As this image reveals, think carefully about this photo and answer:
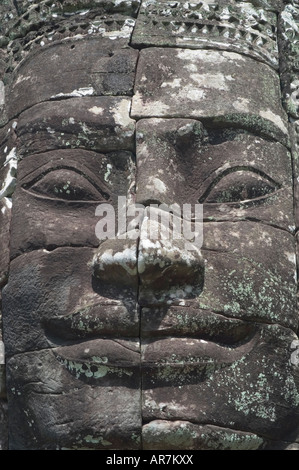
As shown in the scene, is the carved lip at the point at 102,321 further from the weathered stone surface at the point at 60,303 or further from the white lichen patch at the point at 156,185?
the white lichen patch at the point at 156,185

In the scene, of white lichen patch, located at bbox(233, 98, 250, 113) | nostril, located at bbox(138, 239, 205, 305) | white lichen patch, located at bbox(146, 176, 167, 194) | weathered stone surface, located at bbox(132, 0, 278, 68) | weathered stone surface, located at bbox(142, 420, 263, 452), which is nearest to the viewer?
weathered stone surface, located at bbox(142, 420, 263, 452)

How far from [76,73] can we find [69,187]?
29.9 inches

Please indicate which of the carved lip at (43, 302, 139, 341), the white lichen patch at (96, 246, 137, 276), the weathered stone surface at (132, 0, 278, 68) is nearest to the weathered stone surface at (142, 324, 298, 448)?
the carved lip at (43, 302, 139, 341)

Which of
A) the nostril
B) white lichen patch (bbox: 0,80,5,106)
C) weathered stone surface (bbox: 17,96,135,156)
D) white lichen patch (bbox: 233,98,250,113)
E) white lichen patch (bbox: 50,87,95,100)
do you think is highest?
white lichen patch (bbox: 0,80,5,106)

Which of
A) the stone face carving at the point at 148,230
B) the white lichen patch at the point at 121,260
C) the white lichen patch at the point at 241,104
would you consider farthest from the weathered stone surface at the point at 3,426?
the white lichen patch at the point at 241,104

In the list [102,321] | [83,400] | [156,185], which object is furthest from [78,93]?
[83,400]

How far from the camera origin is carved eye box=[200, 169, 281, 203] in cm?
583

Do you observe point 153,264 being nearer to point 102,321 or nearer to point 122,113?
point 102,321

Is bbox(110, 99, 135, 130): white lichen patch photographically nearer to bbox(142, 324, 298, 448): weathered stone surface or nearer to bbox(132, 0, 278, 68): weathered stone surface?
bbox(132, 0, 278, 68): weathered stone surface

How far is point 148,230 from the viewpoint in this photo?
5.48 meters

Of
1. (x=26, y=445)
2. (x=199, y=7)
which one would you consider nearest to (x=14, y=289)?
(x=26, y=445)

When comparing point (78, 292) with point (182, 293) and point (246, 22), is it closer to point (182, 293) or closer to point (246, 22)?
point (182, 293)

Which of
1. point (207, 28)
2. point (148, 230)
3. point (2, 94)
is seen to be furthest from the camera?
point (2, 94)

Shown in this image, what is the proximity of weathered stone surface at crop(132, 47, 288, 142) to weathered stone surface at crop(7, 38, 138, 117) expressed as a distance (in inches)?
4.0
